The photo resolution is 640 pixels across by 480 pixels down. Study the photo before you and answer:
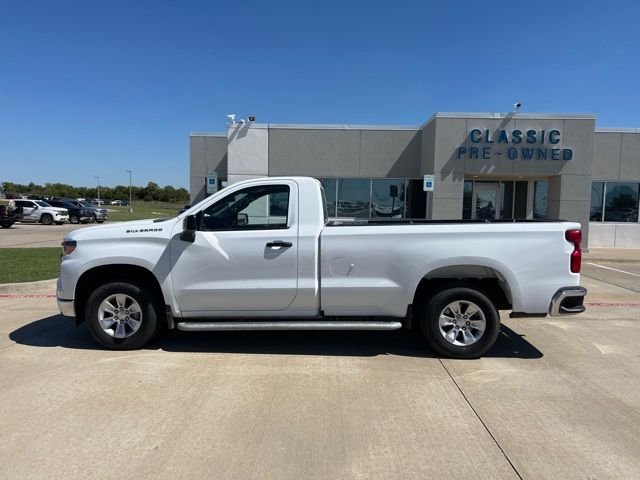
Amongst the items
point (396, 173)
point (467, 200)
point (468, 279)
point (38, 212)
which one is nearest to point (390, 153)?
point (396, 173)

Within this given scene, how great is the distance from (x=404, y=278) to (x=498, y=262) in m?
1.03

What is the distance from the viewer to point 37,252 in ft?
46.0

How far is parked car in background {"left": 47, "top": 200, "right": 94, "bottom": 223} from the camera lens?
3388cm

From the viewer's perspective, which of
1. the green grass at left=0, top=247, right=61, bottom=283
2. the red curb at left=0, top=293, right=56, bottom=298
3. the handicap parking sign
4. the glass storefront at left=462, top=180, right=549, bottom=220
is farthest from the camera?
the glass storefront at left=462, top=180, right=549, bottom=220

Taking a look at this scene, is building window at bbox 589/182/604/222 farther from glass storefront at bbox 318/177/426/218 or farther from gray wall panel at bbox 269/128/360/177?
gray wall panel at bbox 269/128/360/177

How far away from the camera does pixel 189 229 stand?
511 centimetres

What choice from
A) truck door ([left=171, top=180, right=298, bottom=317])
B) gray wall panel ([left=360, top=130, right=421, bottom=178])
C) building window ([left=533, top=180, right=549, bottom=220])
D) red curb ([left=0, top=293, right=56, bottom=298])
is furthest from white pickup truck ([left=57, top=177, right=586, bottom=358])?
building window ([left=533, top=180, right=549, bottom=220])

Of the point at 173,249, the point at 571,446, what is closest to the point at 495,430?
the point at 571,446

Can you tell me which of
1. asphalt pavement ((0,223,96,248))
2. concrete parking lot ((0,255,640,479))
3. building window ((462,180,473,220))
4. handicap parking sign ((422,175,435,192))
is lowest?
concrete parking lot ((0,255,640,479))

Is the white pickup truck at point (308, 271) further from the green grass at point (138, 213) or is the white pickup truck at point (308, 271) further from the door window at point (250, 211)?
the green grass at point (138, 213)

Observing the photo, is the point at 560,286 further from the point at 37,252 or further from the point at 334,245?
the point at 37,252

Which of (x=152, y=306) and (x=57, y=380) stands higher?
(x=152, y=306)

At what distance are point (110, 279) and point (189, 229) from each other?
3.99 ft

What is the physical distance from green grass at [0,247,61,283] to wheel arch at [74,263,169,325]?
4.60 meters
